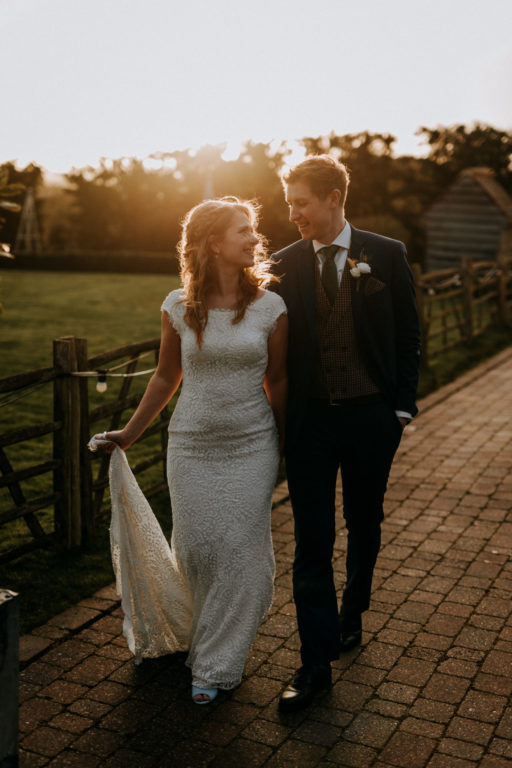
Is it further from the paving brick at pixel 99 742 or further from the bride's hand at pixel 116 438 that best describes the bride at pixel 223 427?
the paving brick at pixel 99 742

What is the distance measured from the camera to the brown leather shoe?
384cm

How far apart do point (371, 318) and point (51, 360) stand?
469 inches

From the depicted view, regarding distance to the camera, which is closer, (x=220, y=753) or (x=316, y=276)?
(x=220, y=753)

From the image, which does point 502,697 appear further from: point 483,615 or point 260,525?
point 260,525

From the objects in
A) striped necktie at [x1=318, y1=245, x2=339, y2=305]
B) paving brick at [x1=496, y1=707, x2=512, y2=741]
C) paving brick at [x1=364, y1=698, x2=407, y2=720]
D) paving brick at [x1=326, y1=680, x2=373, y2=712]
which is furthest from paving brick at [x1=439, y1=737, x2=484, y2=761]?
striped necktie at [x1=318, y1=245, x2=339, y2=305]

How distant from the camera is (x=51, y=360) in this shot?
598 inches

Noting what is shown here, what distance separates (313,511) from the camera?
3996 mm

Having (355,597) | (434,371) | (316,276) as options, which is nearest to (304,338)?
(316,276)

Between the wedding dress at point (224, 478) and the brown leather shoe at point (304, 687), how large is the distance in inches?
10.1

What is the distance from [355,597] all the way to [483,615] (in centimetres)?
90

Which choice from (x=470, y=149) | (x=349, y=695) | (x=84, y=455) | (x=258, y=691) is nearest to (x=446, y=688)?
(x=349, y=695)

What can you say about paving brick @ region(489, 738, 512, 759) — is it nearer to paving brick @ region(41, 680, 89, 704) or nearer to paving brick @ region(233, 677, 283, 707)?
paving brick @ region(233, 677, 283, 707)

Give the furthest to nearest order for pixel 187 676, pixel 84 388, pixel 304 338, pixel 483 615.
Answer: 1. pixel 84 388
2. pixel 483 615
3. pixel 187 676
4. pixel 304 338

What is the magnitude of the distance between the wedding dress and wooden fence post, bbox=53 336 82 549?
1.86 metres
